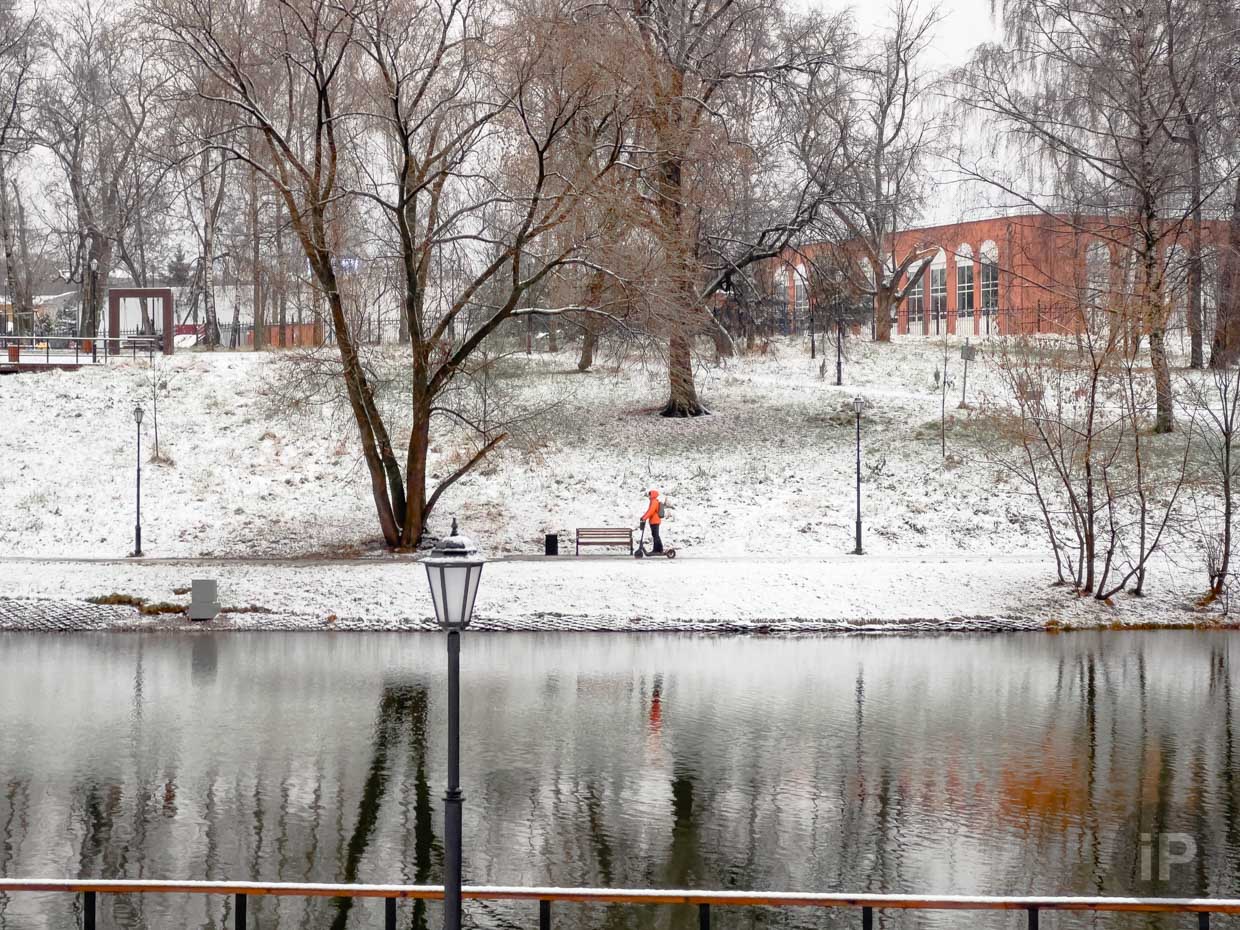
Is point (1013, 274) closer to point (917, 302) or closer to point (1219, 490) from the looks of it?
point (1219, 490)

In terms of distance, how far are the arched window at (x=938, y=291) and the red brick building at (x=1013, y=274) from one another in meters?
0.05

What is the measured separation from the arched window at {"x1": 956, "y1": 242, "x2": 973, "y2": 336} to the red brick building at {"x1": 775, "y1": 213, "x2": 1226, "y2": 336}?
5 centimetres

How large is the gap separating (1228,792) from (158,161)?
79.9 ft

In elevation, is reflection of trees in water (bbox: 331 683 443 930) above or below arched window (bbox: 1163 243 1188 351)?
below

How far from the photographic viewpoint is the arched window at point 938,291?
71750 mm

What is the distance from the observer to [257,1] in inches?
1163

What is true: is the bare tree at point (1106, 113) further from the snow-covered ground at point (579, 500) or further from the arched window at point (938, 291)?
the arched window at point (938, 291)

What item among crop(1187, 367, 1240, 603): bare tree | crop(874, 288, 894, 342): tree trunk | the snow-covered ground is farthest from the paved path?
crop(874, 288, 894, 342): tree trunk

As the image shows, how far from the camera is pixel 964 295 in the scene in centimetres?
7162

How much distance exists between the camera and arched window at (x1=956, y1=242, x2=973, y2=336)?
6888cm

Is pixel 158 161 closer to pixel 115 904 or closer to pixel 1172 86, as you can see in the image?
pixel 115 904

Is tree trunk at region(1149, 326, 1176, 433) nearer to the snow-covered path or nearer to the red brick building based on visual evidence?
the red brick building

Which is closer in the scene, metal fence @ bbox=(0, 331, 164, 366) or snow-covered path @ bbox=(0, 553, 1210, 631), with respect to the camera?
snow-covered path @ bbox=(0, 553, 1210, 631)

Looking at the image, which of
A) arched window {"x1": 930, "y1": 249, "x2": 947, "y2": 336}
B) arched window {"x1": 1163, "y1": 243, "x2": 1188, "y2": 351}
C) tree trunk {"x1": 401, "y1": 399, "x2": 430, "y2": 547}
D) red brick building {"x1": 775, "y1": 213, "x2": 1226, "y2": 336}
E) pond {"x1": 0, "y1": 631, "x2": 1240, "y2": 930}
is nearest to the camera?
pond {"x1": 0, "y1": 631, "x2": 1240, "y2": 930}
